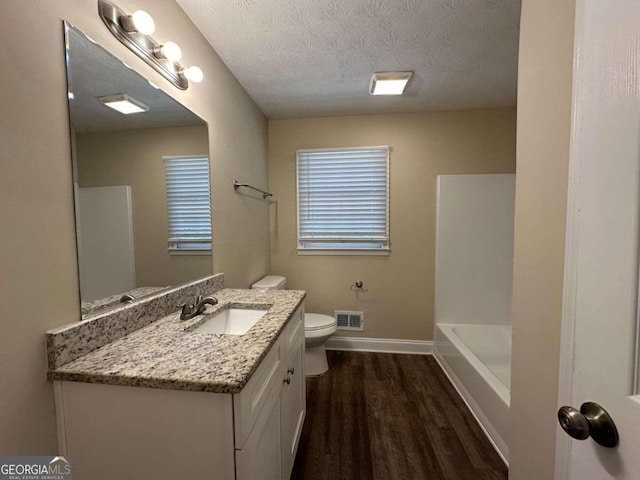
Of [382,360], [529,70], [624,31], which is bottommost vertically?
[382,360]

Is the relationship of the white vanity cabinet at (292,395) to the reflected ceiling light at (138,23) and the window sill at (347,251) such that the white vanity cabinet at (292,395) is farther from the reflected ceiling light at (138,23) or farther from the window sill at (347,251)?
the reflected ceiling light at (138,23)

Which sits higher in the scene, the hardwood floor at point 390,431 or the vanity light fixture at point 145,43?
the vanity light fixture at point 145,43

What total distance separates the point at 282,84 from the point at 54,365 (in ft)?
6.89

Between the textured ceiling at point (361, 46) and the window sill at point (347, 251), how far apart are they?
Answer: 1.35m

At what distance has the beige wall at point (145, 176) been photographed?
0.98 metres

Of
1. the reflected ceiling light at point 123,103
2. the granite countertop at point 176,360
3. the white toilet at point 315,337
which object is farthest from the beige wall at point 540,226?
the reflected ceiling light at point 123,103

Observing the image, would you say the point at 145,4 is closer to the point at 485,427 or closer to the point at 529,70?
the point at 529,70

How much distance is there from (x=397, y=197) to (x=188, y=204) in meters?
1.90

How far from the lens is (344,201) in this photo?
2.74 metres

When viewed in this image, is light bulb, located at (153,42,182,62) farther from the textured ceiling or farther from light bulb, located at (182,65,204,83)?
the textured ceiling

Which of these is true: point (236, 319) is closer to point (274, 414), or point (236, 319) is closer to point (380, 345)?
point (274, 414)

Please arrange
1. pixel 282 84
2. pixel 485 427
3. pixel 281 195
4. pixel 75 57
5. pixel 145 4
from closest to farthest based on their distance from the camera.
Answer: pixel 75 57
pixel 145 4
pixel 485 427
pixel 282 84
pixel 281 195

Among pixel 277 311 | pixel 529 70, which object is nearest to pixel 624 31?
pixel 529 70

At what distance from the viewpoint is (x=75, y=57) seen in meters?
0.86
